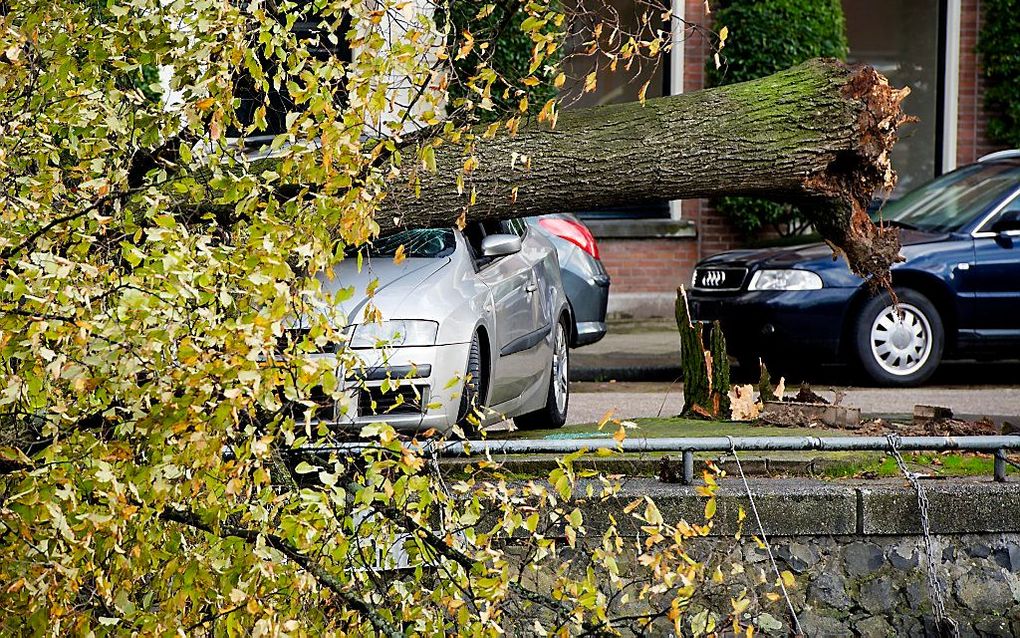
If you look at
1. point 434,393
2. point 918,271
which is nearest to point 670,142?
point 434,393

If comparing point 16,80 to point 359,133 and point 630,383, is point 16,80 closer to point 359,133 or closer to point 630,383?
point 359,133

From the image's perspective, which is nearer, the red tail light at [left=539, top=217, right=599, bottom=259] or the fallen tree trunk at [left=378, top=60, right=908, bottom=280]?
the fallen tree trunk at [left=378, top=60, right=908, bottom=280]

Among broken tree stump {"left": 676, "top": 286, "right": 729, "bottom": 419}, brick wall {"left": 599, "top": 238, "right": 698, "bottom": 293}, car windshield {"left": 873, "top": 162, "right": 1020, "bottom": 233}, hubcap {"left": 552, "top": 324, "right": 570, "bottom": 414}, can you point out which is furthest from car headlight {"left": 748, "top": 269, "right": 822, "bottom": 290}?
brick wall {"left": 599, "top": 238, "right": 698, "bottom": 293}

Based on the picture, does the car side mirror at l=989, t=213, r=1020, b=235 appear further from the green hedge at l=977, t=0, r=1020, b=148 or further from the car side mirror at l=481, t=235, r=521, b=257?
the green hedge at l=977, t=0, r=1020, b=148

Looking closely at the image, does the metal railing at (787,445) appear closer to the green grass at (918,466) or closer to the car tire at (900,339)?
the green grass at (918,466)

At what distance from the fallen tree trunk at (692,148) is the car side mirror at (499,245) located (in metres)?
0.83

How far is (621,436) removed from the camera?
14.0 feet

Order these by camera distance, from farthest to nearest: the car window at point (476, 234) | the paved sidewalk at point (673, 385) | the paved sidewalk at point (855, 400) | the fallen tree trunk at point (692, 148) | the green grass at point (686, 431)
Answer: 1. the paved sidewalk at point (673, 385)
2. the paved sidewalk at point (855, 400)
3. the car window at point (476, 234)
4. the green grass at point (686, 431)
5. the fallen tree trunk at point (692, 148)

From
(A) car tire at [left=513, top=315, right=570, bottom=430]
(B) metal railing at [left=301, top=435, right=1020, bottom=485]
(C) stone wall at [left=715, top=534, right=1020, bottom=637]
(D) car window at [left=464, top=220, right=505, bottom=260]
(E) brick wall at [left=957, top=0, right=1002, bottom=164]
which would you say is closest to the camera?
(B) metal railing at [left=301, top=435, right=1020, bottom=485]

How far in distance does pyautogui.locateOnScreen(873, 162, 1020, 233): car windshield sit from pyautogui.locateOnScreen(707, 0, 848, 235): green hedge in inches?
144

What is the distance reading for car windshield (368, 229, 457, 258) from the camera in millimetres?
7254

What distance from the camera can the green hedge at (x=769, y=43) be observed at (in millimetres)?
16172

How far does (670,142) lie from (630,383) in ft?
19.6

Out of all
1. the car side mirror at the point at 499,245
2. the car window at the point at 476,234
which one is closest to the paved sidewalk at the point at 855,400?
the car window at the point at 476,234
